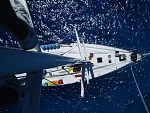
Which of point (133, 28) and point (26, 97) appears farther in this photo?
point (133, 28)

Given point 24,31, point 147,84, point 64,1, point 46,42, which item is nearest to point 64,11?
point 64,1

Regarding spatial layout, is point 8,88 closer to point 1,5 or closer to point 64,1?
point 1,5

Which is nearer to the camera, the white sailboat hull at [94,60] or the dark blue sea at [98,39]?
the white sailboat hull at [94,60]

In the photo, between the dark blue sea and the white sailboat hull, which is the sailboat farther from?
the dark blue sea

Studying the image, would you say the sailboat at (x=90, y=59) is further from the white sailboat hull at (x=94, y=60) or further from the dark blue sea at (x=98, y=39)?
the dark blue sea at (x=98, y=39)

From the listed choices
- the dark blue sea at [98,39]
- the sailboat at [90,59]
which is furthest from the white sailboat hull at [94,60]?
the dark blue sea at [98,39]

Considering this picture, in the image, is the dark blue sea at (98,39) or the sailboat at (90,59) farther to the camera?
the dark blue sea at (98,39)

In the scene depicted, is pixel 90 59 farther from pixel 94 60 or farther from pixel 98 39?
pixel 98 39

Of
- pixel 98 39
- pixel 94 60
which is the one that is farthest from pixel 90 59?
pixel 98 39
